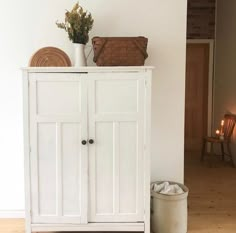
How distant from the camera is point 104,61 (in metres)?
2.75

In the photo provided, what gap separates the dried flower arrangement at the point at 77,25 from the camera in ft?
9.07

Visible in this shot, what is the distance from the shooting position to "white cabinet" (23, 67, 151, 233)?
2590mm

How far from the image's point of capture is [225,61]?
572 cm

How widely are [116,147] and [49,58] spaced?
102 cm

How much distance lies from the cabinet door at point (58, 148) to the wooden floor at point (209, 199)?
0.57m

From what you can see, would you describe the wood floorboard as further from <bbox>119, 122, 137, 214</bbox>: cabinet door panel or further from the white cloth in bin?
<bbox>119, 122, 137, 214</bbox>: cabinet door panel

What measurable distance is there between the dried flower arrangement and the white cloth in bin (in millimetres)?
1480

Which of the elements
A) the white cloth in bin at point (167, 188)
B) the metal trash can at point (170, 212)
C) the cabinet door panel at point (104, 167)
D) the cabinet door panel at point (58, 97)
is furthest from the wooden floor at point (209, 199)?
the cabinet door panel at point (58, 97)

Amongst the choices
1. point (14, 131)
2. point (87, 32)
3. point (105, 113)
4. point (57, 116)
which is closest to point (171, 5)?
point (87, 32)

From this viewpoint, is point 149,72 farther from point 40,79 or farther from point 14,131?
point 14,131

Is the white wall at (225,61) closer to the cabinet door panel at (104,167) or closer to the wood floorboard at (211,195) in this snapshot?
the wood floorboard at (211,195)

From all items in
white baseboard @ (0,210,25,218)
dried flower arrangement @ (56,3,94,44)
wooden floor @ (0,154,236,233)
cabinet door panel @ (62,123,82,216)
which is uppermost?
dried flower arrangement @ (56,3,94,44)

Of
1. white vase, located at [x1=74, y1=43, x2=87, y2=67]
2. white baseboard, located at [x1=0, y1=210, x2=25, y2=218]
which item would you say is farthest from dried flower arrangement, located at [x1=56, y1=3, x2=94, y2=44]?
white baseboard, located at [x1=0, y1=210, x2=25, y2=218]

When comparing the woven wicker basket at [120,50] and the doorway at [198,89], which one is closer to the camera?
the woven wicker basket at [120,50]
